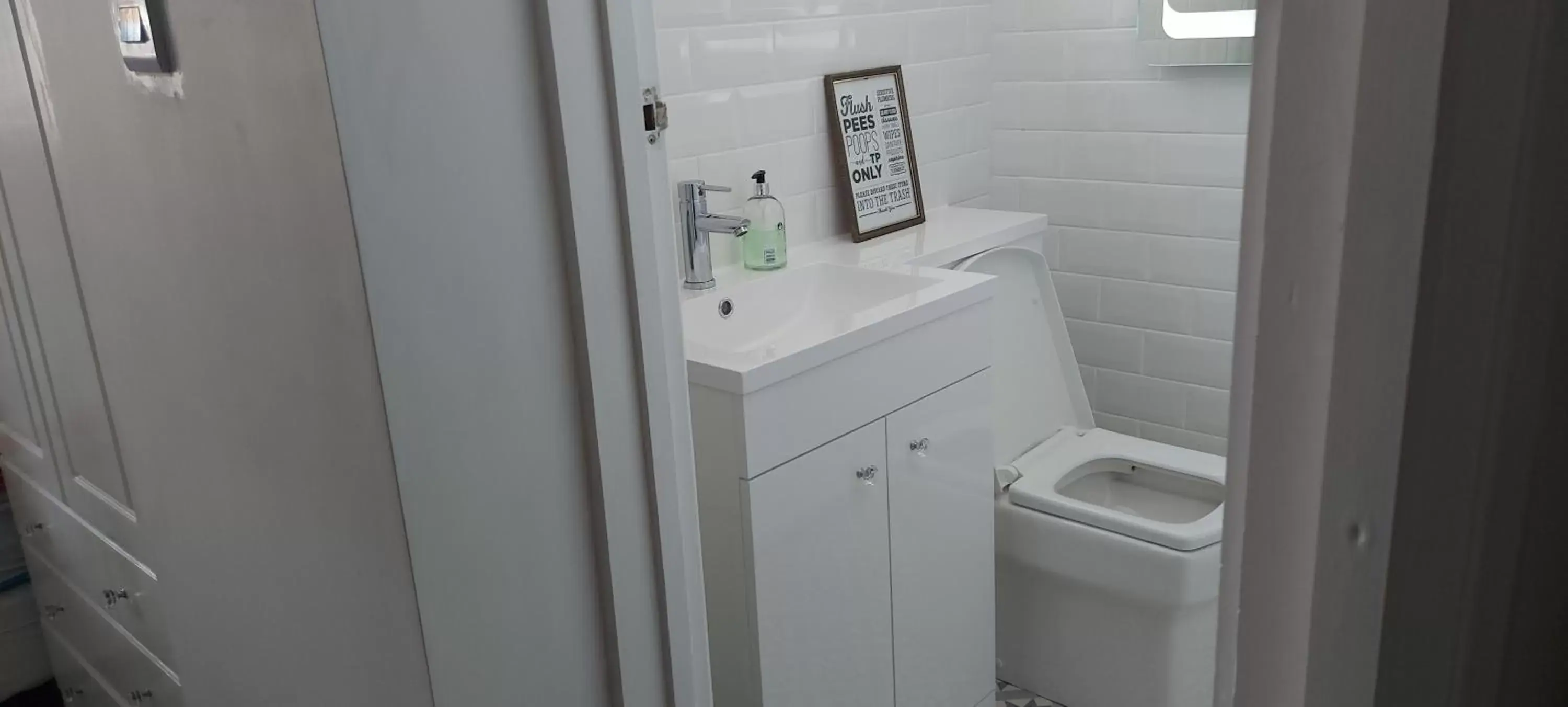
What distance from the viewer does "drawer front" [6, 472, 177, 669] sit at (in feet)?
4.99

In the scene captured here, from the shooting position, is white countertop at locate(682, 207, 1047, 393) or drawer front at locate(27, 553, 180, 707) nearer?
white countertop at locate(682, 207, 1047, 393)

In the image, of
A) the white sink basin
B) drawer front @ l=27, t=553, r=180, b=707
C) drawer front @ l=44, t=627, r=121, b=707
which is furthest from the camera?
drawer front @ l=44, t=627, r=121, b=707

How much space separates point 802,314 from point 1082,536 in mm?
645

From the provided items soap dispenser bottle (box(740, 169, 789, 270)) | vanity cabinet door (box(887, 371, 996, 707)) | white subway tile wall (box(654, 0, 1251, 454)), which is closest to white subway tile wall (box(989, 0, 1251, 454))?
white subway tile wall (box(654, 0, 1251, 454))

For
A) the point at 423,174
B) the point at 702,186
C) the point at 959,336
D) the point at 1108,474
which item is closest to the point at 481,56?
the point at 423,174

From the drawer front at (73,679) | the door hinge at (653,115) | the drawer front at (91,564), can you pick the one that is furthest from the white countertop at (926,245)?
the drawer front at (73,679)

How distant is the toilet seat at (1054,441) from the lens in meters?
2.08

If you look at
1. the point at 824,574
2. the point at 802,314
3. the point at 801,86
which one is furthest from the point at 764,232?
the point at 824,574

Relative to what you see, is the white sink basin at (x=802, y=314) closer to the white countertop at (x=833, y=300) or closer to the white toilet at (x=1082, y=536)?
the white countertop at (x=833, y=300)

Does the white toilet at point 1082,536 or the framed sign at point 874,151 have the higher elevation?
the framed sign at point 874,151

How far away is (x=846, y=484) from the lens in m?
1.61

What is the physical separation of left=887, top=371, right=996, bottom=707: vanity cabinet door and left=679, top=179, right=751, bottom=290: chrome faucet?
0.39 metres

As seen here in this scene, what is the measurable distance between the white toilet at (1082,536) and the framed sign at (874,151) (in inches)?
9.1

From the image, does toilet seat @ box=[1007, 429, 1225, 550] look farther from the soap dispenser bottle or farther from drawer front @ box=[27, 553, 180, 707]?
drawer front @ box=[27, 553, 180, 707]
